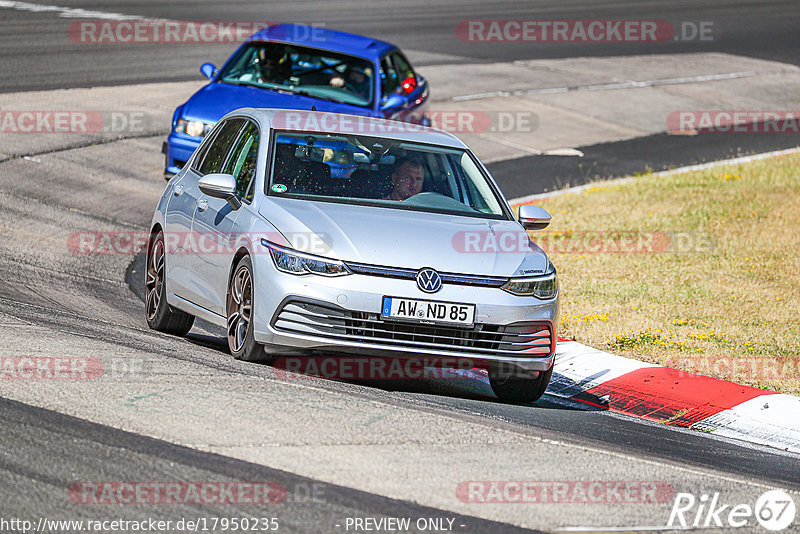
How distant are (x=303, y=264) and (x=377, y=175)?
4.25 ft

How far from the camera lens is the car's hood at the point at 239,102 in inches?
545

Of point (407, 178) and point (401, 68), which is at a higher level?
point (407, 178)

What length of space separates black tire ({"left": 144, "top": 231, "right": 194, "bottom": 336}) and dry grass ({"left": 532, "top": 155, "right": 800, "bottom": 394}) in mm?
3190

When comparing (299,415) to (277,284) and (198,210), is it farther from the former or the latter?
(198,210)

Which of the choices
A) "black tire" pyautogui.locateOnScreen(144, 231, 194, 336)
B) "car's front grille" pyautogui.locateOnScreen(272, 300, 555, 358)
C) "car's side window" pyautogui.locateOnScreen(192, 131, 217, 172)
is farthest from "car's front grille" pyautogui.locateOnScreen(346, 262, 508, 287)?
"car's side window" pyautogui.locateOnScreen(192, 131, 217, 172)

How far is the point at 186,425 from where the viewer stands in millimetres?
5824

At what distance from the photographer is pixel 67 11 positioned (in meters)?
27.6

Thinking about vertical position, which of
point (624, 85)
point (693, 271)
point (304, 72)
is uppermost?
point (304, 72)

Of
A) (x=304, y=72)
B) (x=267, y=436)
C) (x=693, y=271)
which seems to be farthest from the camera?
(x=304, y=72)

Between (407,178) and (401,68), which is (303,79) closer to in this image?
(401,68)

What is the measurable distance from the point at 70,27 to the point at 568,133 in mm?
11010

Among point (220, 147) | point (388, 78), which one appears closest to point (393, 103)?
point (388, 78)

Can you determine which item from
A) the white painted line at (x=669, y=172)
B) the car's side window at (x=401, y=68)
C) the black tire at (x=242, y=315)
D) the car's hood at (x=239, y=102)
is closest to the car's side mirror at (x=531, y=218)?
the black tire at (x=242, y=315)

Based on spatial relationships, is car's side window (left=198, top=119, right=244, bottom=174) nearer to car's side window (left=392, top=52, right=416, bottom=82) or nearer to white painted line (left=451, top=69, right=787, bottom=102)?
car's side window (left=392, top=52, right=416, bottom=82)
